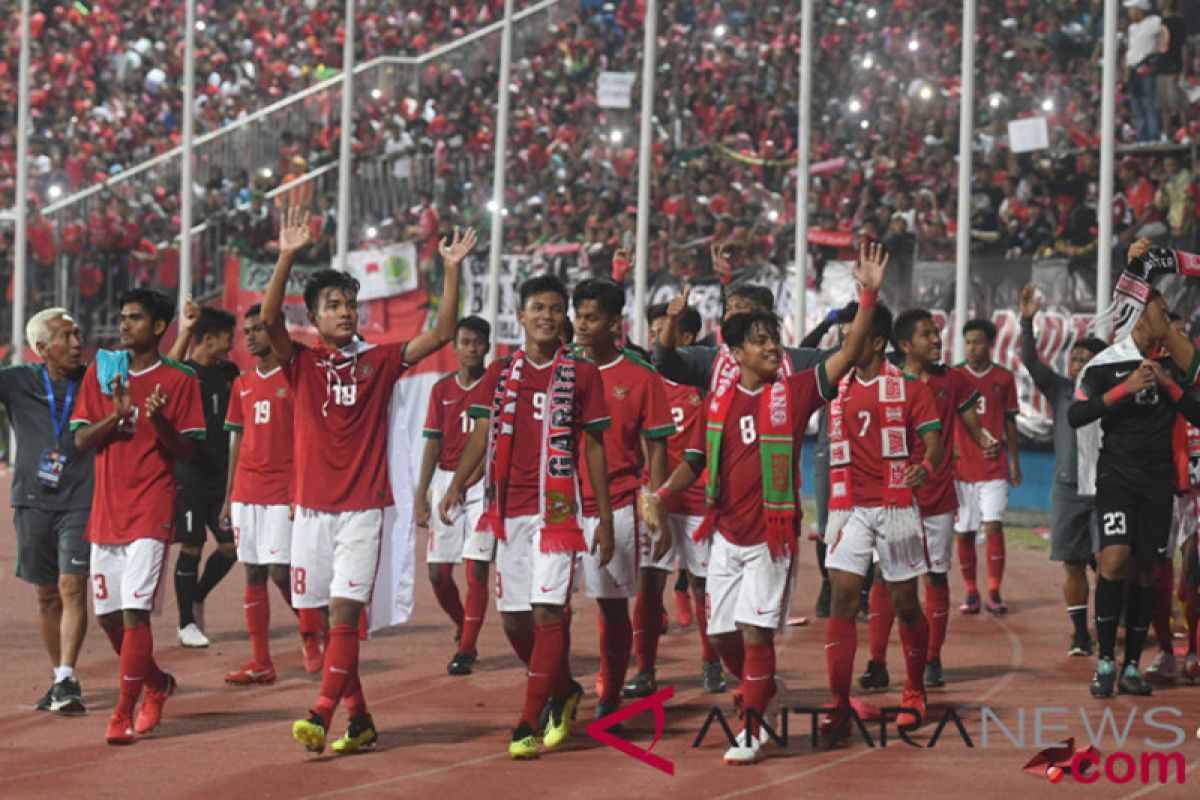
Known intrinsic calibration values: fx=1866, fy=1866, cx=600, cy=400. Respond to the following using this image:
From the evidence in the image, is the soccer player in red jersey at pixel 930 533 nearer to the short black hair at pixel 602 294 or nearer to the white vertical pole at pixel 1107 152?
the short black hair at pixel 602 294

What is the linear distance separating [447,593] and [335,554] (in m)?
3.64

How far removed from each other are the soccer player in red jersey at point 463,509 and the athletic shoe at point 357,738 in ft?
8.98

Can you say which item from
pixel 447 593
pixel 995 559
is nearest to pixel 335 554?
pixel 447 593

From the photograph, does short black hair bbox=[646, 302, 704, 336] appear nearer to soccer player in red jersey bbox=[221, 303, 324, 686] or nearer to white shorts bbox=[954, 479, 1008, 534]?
soccer player in red jersey bbox=[221, 303, 324, 686]

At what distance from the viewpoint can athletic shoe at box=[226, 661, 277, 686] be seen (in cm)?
1123

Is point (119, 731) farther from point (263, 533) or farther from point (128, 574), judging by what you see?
point (263, 533)

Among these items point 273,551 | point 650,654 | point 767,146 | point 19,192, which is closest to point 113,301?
point 19,192

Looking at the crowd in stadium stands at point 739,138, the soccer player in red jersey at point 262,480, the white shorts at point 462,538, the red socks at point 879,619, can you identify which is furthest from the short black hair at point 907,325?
the crowd in stadium stands at point 739,138

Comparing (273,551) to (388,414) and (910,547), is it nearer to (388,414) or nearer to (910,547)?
(388,414)

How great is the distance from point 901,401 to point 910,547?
30.8 inches

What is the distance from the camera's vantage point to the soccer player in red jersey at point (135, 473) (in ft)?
30.1

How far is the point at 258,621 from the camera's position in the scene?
11.5 metres

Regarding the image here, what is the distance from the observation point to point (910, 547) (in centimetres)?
960

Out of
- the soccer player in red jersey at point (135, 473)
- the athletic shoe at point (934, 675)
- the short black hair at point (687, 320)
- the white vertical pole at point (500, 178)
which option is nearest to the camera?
the soccer player in red jersey at point (135, 473)
